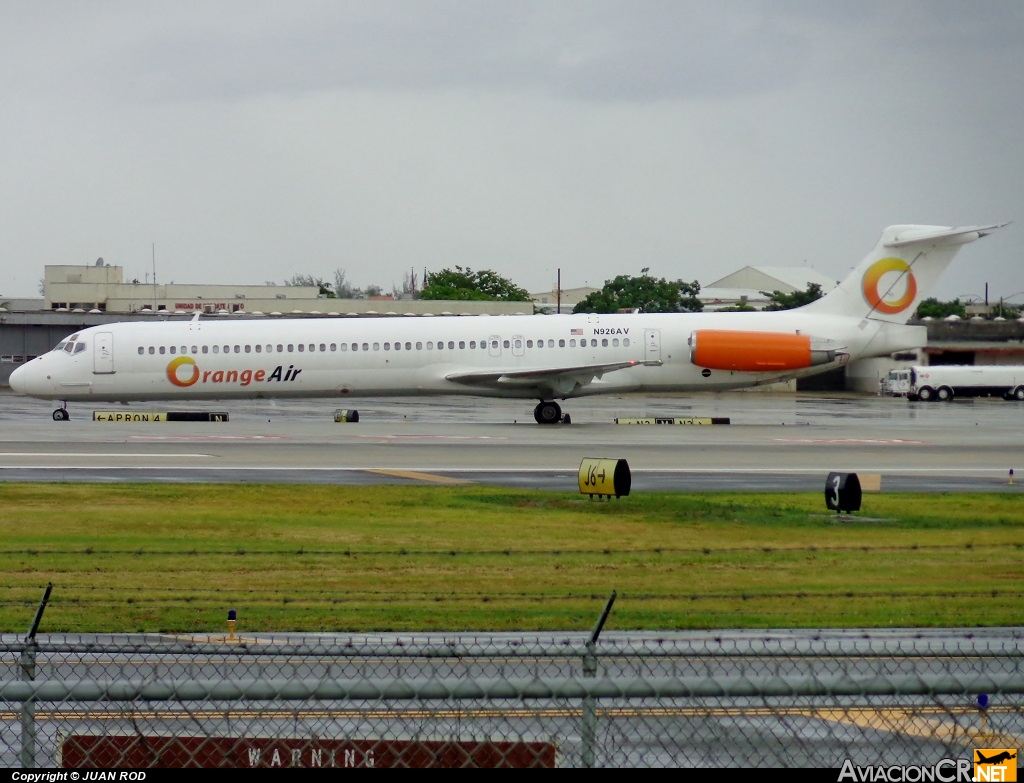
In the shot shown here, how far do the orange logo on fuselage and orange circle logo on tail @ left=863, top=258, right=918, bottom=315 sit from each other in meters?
20.3

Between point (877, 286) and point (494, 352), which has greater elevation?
point (877, 286)

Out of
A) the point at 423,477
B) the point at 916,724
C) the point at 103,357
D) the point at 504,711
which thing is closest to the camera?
the point at 504,711

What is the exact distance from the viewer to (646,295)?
122438 millimetres

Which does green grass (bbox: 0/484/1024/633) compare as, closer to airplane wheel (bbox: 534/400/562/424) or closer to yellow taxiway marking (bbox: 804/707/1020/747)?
yellow taxiway marking (bbox: 804/707/1020/747)

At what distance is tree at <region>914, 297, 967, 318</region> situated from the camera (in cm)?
12200

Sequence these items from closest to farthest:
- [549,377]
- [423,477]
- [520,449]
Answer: [423,477] < [520,449] < [549,377]

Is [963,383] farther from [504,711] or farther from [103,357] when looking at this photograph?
[504,711]

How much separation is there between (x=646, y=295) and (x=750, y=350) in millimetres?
79994

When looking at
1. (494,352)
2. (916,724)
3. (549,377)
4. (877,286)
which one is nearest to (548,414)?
(549,377)

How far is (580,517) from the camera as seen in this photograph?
69.2ft

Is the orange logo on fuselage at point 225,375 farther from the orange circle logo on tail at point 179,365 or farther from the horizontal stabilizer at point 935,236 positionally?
the horizontal stabilizer at point 935,236

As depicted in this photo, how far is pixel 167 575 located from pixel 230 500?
26.2 feet

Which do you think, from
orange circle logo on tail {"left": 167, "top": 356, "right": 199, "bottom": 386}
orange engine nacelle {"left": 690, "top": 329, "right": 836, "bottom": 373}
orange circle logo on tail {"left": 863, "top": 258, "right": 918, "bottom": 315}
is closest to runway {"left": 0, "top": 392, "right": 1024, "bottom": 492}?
orange circle logo on tail {"left": 167, "top": 356, "right": 199, "bottom": 386}

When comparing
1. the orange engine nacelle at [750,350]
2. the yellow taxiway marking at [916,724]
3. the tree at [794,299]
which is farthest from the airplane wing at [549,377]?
the tree at [794,299]
